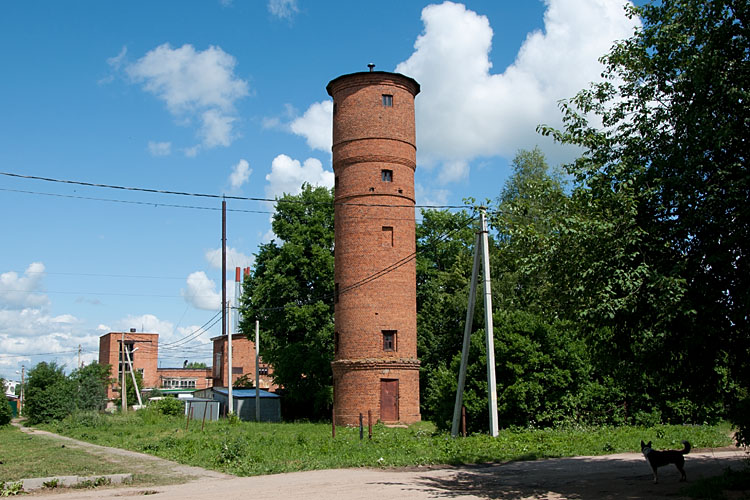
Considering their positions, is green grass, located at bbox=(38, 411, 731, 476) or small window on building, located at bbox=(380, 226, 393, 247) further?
small window on building, located at bbox=(380, 226, 393, 247)

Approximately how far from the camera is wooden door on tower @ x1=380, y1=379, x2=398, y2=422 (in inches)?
1072

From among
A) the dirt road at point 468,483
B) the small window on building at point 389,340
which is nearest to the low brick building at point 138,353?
the small window on building at point 389,340

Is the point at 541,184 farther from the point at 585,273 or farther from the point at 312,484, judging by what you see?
the point at 312,484

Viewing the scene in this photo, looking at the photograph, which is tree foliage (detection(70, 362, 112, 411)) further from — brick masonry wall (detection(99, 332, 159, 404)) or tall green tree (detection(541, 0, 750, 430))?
tall green tree (detection(541, 0, 750, 430))

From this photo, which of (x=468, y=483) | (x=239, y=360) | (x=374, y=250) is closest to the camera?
(x=468, y=483)

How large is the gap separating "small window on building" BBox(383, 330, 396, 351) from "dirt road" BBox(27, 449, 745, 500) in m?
13.8

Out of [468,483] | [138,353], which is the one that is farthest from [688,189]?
[138,353]

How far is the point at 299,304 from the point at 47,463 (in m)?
21.2

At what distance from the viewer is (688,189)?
8.91 meters

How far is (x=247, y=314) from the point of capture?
38.0 m

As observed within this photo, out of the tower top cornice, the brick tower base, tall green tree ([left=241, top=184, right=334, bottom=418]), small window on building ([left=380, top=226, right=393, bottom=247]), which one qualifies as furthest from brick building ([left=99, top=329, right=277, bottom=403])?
the tower top cornice

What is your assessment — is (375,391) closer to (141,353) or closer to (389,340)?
(389,340)

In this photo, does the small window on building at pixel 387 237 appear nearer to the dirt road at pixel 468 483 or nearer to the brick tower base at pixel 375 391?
the brick tower base at pixel 375 391

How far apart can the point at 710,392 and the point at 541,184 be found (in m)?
4.14
